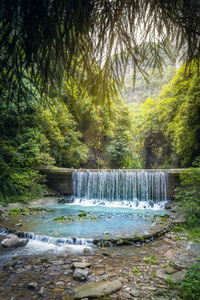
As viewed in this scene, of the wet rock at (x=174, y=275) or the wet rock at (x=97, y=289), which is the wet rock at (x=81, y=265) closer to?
the wet rock at (x=97, y=289)

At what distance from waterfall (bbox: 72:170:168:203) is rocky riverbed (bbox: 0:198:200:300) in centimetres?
673

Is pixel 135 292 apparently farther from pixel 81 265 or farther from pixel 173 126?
pixel 173 126

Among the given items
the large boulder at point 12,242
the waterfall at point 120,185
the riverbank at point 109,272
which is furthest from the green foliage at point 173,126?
the large boulder at point 12,242

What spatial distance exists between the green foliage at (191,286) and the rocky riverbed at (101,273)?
95 mm

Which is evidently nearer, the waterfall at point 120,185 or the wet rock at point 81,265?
the wet rock at point 81,265

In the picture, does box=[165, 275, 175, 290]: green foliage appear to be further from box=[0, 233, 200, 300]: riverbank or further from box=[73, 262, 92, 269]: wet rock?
box=[73, 262, 92, 269]: wet rock

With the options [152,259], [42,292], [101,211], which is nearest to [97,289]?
[42,292]

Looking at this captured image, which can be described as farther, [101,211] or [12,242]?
[101,211]

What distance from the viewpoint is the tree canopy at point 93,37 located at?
1.50m

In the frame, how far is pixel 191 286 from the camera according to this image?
2008 mm

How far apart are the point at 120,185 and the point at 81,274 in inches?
349

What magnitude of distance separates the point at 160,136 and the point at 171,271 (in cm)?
1591

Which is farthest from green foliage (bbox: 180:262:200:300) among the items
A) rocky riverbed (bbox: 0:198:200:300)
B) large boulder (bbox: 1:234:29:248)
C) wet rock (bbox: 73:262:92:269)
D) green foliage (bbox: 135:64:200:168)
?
green foliage (bbox: 135:64:200:168)

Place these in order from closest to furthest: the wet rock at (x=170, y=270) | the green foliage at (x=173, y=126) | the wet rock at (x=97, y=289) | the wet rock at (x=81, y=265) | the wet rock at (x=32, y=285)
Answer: the wet rock at (x=97, y=289) < the wet rock at (x=32, y=285) < the wet rock at (x=170, y=270) < the wet rock at (x=81, y=265) < the green foliage at (x=173, y=126)
